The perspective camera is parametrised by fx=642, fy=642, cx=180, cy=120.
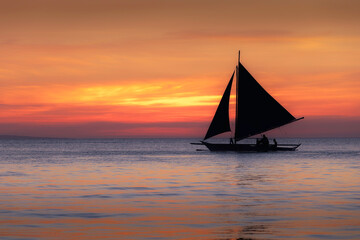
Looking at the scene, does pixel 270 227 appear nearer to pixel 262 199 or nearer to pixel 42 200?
pixel 262 199

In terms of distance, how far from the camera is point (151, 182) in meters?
36.9

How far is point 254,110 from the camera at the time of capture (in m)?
80.8

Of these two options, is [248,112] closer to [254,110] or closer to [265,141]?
[254,110]

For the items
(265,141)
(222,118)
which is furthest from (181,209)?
(265,141)

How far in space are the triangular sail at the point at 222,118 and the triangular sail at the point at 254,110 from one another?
1.49 m

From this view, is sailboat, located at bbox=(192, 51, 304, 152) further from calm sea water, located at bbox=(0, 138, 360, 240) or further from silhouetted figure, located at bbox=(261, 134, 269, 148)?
calm sea water, located at bbox=(0, 138, 360, 240)

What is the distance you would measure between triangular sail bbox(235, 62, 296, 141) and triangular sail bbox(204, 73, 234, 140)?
1487 millimetres

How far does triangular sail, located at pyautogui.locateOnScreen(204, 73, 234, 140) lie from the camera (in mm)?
80938

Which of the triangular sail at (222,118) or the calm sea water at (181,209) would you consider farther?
the triangular sail at (222,118)

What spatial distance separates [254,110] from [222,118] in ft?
13.6

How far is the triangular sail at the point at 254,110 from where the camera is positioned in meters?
80.2

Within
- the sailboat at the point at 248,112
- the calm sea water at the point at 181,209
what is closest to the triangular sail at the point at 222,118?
the sailboat at the point at 248,112

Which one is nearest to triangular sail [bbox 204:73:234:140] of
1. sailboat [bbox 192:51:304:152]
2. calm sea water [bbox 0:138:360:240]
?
sailboat [bbox 192:51:304:152]

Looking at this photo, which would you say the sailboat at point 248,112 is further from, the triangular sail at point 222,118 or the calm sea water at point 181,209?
the calm sea water at point 181,209
